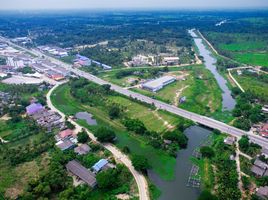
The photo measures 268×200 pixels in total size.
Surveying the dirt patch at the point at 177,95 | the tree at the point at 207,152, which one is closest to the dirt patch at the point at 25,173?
the tree at the point at 207,152

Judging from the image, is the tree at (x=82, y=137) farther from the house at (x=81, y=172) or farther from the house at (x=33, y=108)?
the house at (x=33, y=108)

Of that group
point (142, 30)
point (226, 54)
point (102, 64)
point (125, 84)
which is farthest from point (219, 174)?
point (142, 30)

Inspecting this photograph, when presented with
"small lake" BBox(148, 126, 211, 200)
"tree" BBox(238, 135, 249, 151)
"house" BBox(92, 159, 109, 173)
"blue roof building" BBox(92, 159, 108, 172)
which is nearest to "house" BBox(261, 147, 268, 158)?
"tree" BBox(238, 135, 249, 151)

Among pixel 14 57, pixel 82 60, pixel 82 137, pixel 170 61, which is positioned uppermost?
pixel 170 61

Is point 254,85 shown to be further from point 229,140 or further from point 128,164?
point 128,164

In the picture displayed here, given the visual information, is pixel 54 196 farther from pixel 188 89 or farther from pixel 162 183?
pixel 188 89

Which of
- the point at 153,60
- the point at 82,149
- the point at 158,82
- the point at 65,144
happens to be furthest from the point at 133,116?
the point at 153,60
